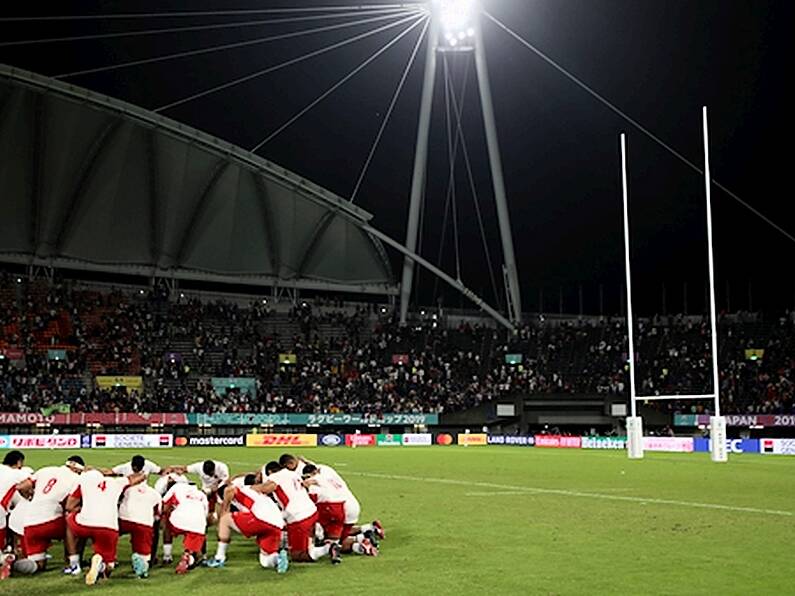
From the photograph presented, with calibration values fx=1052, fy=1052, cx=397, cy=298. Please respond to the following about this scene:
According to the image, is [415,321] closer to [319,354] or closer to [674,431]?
[319,354]

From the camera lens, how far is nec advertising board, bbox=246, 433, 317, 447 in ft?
207

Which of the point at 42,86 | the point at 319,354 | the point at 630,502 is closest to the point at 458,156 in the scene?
the point at 319,354

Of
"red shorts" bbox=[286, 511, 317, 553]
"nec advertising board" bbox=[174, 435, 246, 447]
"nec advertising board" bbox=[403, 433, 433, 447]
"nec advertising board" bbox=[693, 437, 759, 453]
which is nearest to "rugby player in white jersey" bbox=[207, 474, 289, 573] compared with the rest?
"red shorts" bbox=[286, 511, 317, 553]

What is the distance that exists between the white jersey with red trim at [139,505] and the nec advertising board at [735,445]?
1682 inches

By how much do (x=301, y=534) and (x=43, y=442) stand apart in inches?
1837

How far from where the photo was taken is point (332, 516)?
14.8m

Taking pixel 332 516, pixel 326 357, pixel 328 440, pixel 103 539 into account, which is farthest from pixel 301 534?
pixel 326 357

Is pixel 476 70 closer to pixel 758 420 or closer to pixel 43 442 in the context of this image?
pixel 758 420

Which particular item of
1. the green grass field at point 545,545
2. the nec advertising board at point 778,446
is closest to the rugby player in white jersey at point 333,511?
the green grass field at point 545,545

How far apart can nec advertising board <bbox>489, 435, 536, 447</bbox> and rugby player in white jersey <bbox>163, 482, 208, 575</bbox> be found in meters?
53.1

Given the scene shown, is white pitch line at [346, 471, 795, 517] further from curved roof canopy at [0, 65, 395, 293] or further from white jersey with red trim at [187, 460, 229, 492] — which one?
curved roof canopy at [0, 65, 395, 293]

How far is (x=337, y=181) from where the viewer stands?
83.2 meters

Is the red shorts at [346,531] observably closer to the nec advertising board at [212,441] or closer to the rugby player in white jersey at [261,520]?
the rugby player in white jersey at [261,520]

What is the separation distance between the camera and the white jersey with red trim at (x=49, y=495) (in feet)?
44.2
